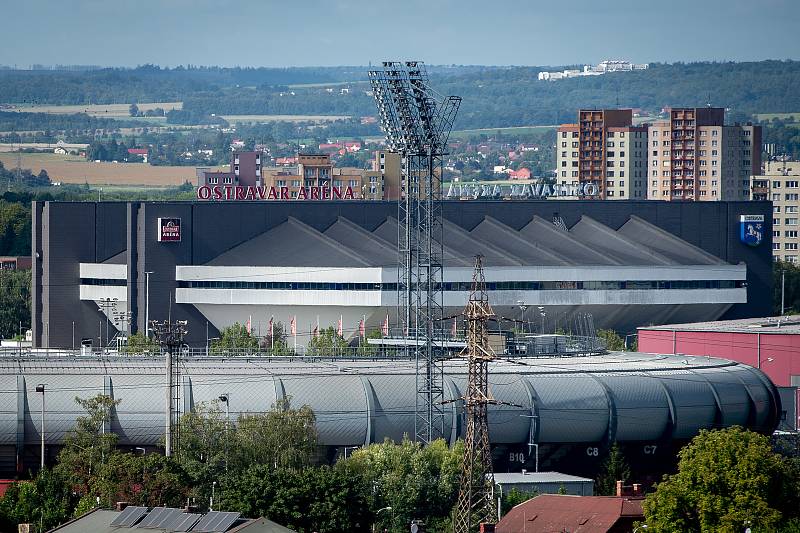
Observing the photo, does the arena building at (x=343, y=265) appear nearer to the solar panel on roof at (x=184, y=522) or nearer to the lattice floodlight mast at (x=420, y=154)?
the lattice floodlight mast at (x=420, y=154)

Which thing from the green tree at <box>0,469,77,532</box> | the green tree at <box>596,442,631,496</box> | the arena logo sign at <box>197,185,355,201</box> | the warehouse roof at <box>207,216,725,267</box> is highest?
the arena logo sign at <box>197,185,355,201</box>

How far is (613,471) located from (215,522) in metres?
37.5

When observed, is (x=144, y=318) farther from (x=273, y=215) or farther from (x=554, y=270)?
(x=554, y=270)

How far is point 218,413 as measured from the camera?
84500 millimetres

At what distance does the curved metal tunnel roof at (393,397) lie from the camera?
89.2 meters

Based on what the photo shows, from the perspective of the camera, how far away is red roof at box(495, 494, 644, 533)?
64625 mm

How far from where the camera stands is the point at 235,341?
13038 cm

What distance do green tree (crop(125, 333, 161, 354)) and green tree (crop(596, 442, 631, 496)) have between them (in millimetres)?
30528

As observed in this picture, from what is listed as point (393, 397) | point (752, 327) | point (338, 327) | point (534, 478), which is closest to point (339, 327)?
point (338, 327)

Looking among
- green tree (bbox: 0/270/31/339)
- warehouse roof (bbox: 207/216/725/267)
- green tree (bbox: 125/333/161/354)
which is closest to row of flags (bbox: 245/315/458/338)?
warehouse roof (bbox: 207/216/725/267)

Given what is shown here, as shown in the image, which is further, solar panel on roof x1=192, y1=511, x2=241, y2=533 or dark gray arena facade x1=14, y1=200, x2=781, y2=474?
dark gray arena facade x1=14, y1=200, x2=781, y2=474

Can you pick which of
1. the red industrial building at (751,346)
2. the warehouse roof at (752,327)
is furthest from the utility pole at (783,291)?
the red industrial building at (751,346)

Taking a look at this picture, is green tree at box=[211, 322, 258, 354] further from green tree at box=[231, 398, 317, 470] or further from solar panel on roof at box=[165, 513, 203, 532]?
solar panel on roof at box=[165, 513, 203, 532]

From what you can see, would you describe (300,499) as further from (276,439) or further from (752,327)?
(752,327)
